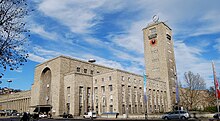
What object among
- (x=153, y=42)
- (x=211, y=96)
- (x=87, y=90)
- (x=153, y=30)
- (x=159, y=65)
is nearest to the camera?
(x=87, y=90)

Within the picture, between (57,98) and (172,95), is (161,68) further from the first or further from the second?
(57,98)

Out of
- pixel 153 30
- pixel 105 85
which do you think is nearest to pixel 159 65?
pixel 153 30

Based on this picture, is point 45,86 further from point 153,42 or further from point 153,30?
point 153,30

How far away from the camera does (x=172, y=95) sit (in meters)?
85.9

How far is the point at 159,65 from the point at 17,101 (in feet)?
232

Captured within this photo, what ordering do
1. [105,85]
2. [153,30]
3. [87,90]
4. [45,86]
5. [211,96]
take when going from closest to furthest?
[105,85], [87,90], [211,96], [45,86], [153,30]

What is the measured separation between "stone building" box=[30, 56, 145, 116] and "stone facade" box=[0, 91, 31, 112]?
22.4 metres

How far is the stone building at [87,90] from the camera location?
6488cm

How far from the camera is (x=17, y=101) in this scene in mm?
105625

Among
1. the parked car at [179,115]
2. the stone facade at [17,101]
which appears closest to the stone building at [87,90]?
the stone facade at [17,101]

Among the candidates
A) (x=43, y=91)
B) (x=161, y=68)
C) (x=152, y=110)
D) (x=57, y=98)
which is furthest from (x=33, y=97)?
(x=161, y=68)

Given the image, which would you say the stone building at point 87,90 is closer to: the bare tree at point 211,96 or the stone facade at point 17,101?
the stone facade at point 17,101

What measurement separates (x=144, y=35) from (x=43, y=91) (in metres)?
49.2

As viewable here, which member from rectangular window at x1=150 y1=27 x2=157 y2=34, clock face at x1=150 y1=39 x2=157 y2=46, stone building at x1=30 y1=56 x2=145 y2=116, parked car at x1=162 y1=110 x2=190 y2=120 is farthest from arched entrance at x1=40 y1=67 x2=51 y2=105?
parked car at x1=162 y1=110 x2=190 y2=120
